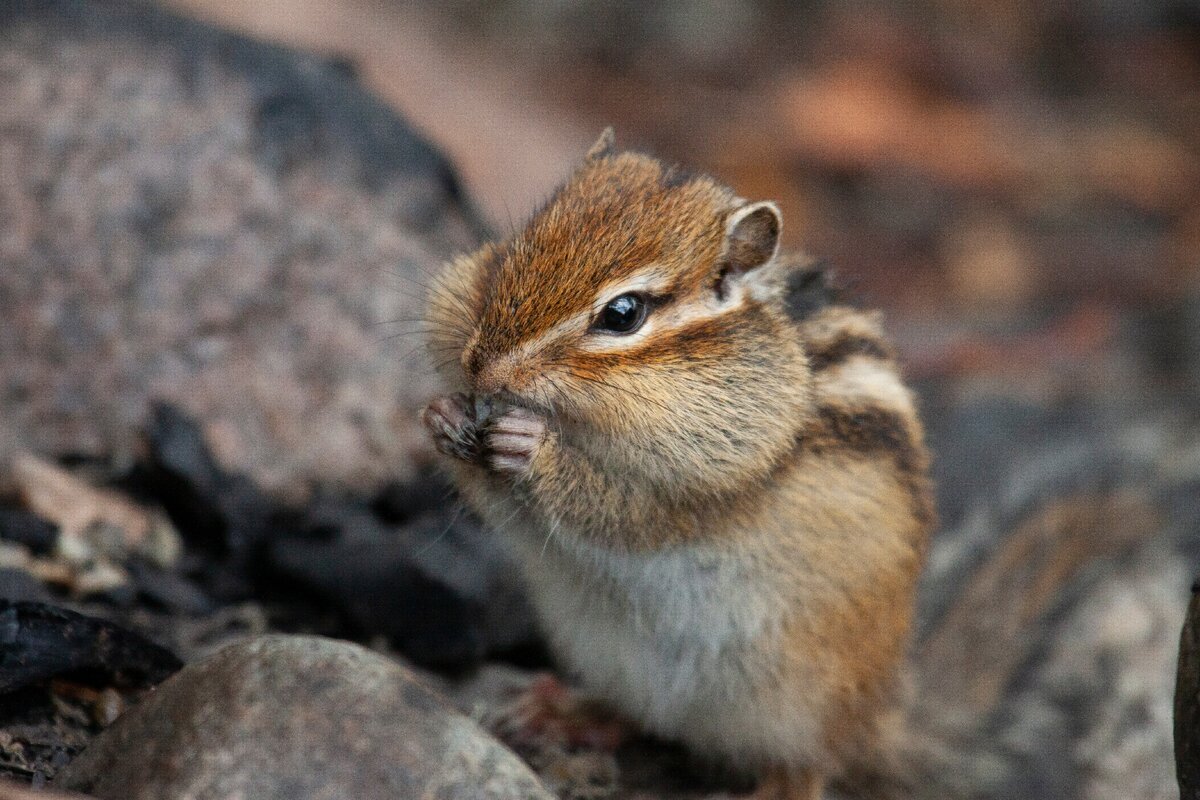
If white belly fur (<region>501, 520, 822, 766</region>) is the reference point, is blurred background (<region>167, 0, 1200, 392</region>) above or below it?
above

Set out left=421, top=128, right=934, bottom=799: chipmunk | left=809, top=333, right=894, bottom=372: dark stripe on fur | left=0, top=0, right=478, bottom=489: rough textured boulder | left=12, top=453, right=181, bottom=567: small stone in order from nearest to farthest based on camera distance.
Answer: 1. left=421, top=128, right=934, bottom=799: chipmunk
2. left=809, top=333, right=894, bottom=372: dark stripe on fur
3. left=12, top=453, right=181, bottom=567: small stone
4. left=0, top=0, right=478, bottom=489: rough textured boulder

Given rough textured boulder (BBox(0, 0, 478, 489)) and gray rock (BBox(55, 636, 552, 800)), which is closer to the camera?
gray rock (BBox(55, 636, 552, 800))

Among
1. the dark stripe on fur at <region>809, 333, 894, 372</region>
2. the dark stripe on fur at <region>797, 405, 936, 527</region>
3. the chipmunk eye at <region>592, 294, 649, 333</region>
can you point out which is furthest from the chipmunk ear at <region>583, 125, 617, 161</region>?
the dark stripe on fur at <region>797, 405, 936, 527</region>

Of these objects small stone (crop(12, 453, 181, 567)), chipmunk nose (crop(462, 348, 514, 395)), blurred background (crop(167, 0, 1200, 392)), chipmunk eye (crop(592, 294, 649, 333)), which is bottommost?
small stone (crop(12, 453, 181, 567))

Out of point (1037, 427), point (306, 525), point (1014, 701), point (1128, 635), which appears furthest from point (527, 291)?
point (1037, 427)

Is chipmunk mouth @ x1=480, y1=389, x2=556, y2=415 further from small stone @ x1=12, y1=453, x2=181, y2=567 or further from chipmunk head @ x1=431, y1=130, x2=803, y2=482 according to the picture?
small stone @ x1=12, y1=453, x2=181, y2=567

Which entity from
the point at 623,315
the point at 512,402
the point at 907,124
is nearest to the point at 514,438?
the point at 512,402

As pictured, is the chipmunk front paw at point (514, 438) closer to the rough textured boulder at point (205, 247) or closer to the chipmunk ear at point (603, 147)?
the chipmunk ear at point (603, 147)
